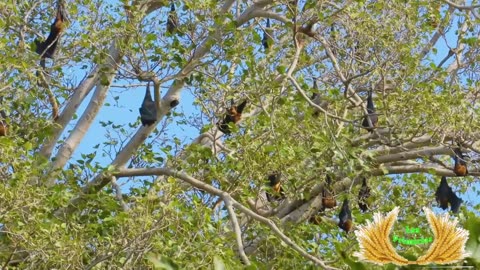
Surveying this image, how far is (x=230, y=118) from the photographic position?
34.4 ft

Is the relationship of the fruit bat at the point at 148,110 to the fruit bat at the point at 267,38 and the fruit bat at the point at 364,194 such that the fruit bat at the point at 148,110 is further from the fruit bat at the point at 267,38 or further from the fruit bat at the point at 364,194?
the fruit bat at the point at 364,194

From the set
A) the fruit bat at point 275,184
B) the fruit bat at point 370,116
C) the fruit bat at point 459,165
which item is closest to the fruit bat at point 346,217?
the fruit bat at point 275,184

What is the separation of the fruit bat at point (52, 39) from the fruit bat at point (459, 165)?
426cm

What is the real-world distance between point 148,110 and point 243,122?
3.44 feet

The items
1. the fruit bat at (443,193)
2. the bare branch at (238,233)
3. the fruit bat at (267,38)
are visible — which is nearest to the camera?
the bare branch at (238,233)

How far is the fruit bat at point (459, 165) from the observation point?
974 cm

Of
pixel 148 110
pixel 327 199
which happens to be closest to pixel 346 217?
pixel 327 199

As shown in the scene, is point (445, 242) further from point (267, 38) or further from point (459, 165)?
point (267, 38)

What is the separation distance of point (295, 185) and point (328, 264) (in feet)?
7.27

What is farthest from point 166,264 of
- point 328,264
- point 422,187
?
point 422,187

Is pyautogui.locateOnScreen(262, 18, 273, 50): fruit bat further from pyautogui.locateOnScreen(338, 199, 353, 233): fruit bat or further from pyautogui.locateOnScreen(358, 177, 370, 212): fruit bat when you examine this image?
pyautogui.locateOnScreen(338, 199, 353, 233): fruit bat

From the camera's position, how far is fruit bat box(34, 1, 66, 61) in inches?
420

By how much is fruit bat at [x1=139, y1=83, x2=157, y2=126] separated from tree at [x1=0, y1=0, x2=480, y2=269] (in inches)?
10.5

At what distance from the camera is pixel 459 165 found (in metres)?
10.1
